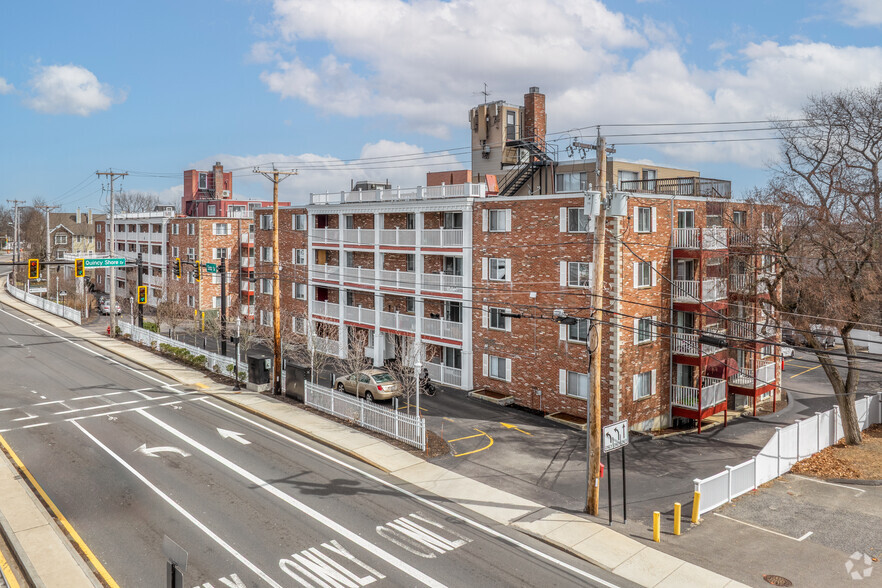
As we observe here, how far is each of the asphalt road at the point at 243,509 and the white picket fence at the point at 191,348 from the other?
6246mm

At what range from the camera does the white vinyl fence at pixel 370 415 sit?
75.0 ft

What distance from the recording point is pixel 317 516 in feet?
55.1

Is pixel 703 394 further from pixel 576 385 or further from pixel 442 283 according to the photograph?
pixel 442 283

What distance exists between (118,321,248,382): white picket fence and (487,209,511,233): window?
14.5 meters

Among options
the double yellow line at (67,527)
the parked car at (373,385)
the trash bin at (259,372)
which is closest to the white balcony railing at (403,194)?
the parked car at (373,385)

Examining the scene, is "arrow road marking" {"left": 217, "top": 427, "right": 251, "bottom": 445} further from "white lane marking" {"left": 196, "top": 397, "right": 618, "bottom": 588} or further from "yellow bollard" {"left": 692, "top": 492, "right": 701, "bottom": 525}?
"yellow bollard" {"left": 692, "top": 492, "right": 701, "bottom": 525}

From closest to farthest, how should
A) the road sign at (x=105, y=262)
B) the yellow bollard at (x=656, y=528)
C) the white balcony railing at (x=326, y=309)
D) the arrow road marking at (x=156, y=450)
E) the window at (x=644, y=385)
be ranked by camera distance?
the yellow bollard at (x=656, y=528) → the arrow road marking at (x=156, y=450) → the window at (x=644, y=385) → the road sign at (x=105, y=262) → the white balcony railing at (x=326, y=309)

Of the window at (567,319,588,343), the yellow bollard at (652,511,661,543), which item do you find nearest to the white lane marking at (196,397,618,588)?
the yellow bollard at (652,511,661,543)

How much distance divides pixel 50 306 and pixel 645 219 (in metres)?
57.4

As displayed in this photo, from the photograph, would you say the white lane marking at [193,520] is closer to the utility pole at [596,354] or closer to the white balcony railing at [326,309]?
the utility pole at [596,354]

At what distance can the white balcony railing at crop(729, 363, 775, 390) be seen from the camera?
30.2 meters

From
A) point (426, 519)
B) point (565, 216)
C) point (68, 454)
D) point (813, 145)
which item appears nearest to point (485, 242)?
point (565, 216)

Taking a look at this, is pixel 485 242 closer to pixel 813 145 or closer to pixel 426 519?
pixel 813 145

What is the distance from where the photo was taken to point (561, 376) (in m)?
28.8
